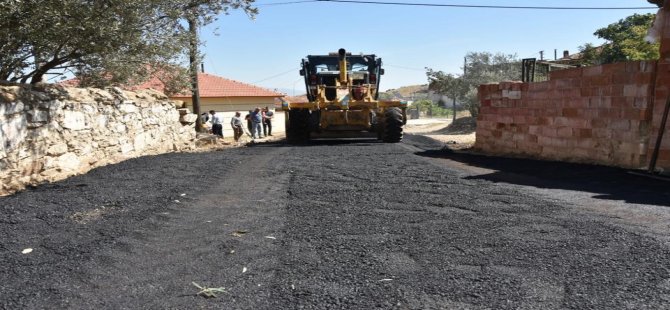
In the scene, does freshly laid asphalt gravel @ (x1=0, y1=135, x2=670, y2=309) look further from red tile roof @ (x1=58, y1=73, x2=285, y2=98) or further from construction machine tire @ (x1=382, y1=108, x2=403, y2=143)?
red tile roof @ (x1=58, y1=73, x2=285, y2=98)

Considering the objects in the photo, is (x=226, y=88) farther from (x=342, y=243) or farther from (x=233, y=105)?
(x=342, y=243)

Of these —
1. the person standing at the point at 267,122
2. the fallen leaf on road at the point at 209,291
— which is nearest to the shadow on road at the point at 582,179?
the fallen leaf on road at the point at 209,291

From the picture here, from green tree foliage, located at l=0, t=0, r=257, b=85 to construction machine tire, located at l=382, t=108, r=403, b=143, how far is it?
245 inches

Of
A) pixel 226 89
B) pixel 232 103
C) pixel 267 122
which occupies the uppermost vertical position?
pixel 226 89

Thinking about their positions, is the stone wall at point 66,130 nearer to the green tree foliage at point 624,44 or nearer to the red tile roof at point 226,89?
the green tree foliage at point 624,44

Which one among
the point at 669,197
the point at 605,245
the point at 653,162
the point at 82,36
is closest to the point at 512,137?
the point at 653,162

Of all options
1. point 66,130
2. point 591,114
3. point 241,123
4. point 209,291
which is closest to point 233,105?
point 241,123

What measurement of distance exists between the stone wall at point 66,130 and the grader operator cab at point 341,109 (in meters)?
4.47

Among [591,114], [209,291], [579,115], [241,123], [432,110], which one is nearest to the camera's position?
[209,291]

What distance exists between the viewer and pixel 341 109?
51.5 feet

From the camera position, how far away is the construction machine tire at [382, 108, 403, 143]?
15672 mm

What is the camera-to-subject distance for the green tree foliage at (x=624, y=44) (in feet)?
68.0

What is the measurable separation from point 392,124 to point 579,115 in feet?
22.7

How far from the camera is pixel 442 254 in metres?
3.99
